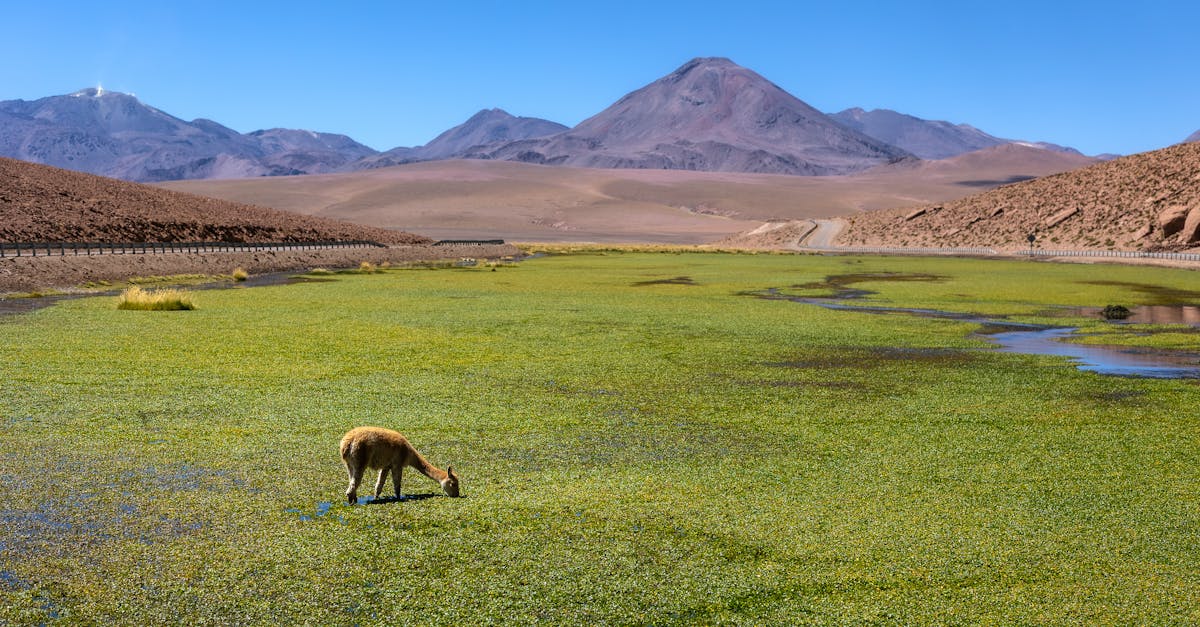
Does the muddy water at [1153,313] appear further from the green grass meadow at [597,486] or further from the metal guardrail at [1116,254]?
the metal guardrail at [1116,254]

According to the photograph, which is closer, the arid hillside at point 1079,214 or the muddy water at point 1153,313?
the muddy water at point 1153,313

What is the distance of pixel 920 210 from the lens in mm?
131000

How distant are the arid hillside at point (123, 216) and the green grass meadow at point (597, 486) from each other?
63.3m

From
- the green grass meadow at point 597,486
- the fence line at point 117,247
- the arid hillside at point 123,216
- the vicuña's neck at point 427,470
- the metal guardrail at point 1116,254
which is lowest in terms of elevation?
the green grass meadow at point 597,486

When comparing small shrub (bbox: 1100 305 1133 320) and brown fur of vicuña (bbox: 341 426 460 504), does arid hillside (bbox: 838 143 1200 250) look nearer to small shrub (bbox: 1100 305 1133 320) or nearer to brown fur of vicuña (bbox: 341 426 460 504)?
small shrub (bbox: 1100 305 1133 320)

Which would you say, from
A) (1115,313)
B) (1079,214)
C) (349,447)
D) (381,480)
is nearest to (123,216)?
(1115,313)

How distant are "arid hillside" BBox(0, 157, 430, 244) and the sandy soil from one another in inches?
728

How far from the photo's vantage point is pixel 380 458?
9.95 m

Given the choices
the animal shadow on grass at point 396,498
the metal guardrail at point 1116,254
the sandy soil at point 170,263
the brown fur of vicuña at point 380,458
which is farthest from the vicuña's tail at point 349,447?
the metal guardrail at point 1116,254

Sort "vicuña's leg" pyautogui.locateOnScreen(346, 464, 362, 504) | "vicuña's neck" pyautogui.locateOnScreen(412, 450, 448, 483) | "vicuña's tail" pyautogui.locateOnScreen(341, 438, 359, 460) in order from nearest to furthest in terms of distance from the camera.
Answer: "vicuña's tail" pyautogui.locateOnScreen(341, 438, 359, 460) → "vicuña's leg" pyautogui.locateOnScreen(346, 464, 362, 504) → "vicuña's neck" pyautogui.locateOnScreen(412, 450, 448, 483)

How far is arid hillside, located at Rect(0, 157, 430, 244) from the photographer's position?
261ft

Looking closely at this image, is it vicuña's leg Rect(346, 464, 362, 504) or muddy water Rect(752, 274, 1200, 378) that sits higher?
vicuña's leg Rect(346, 464, 362, 504)

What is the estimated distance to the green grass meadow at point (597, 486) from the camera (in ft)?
26.4

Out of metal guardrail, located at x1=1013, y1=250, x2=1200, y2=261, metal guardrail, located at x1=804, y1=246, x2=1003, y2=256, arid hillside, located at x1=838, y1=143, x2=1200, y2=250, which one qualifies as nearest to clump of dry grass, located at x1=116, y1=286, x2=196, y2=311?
metal guardrail, located at x1=1013, y1=250, x2=1200, y2=261
